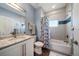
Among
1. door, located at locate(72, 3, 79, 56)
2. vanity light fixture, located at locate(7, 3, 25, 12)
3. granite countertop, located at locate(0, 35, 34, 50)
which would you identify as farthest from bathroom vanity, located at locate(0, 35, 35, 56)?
door, located at locate(72, 3, 79, 56)

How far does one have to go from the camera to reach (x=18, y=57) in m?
1.15

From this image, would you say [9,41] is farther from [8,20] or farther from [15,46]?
[8,20]

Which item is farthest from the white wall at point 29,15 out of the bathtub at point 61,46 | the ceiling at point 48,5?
the bathtub at point 61,46

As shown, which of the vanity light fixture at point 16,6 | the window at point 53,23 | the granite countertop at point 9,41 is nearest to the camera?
the granite countertop at point 9,41

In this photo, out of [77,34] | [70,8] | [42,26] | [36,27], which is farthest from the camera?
[42,26]

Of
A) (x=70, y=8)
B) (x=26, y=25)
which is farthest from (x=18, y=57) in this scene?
(x=70, y=8)

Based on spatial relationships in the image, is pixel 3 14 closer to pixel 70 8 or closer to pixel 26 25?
pixel 26 25

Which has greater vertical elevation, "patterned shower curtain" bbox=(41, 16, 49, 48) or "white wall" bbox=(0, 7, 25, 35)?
"white wall" bbox=(0, 7, 25, 35)

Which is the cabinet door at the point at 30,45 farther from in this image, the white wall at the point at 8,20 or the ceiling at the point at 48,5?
the ceiling at the point at 48,5

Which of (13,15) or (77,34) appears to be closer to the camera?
(77,34)

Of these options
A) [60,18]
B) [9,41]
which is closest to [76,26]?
[60,18]

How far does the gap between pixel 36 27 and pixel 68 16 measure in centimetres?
73

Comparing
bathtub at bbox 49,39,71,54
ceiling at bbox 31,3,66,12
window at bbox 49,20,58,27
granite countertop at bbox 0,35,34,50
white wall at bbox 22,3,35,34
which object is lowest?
bathtub at bbox 49,39,71,54

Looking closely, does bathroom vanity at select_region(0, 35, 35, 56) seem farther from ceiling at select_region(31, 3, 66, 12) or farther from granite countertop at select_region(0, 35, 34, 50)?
ceiling at select_region(31, 3, 66, 12)
